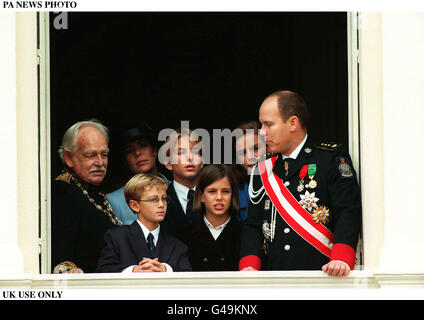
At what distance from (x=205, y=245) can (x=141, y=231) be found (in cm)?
51

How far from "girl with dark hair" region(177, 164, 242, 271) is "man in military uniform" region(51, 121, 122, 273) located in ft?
2.14

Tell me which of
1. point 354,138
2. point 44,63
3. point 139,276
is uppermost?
point 44,63

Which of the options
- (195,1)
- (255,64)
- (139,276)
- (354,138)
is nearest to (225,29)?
(255,64)

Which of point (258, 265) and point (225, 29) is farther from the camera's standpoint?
point (225, 29)

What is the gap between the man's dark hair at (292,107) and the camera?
373 inches

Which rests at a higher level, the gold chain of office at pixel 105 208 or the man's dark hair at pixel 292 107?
the man's dark hair at pixel 292 107

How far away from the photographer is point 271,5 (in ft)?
31.4

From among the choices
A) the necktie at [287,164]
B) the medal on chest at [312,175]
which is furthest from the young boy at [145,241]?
the medal on chest at [312,175]

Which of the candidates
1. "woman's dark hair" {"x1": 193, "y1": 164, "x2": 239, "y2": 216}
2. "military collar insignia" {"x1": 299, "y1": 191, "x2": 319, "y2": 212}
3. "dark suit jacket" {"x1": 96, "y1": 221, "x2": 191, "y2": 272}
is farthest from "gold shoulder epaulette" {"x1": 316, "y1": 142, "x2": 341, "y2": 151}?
"dark suit jacket" {"x1": 96, "y1": 221, "x2": 191, "y2": 272}

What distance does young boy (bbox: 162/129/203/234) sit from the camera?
9945mm

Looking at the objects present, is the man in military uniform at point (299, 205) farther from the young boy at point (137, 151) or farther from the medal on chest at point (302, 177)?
the young boy at point (137, 151)

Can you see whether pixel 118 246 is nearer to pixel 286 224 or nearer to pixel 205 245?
pixel 205 245

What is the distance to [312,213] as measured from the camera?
30.7 ft

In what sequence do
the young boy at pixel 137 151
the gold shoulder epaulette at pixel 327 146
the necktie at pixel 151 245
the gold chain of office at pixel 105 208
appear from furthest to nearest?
1. the young boy at pixel 137 151
2. the gold chain of office at pixel 105 208
3. the necktie at pixel 151 245
4. the gold shoulder epaulette at pixel 327 146
